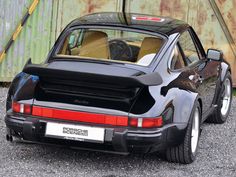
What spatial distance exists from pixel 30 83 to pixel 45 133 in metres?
0.58

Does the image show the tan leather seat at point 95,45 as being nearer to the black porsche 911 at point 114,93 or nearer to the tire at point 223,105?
the black porsche 911 at point 114,93

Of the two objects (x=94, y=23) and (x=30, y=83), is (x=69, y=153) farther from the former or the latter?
(x=94, y=23)

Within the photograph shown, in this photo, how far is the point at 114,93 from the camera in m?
5.65

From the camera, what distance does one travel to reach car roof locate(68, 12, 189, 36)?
21.2ft

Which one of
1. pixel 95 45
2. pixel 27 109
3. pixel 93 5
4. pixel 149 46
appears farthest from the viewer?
pixel 93 5

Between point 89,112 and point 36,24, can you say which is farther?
point 36,24

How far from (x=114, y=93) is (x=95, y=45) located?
0.96 meters

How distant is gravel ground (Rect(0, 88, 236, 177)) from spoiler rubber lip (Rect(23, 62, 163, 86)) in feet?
3.02

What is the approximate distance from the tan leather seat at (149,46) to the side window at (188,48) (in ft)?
1.29

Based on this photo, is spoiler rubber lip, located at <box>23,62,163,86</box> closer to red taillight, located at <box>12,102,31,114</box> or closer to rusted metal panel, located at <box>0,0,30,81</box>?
red taillight, located at <box>12,102,31,114</box>

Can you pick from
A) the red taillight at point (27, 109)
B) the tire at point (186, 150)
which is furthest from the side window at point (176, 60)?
the red taillight at point (27, 109)

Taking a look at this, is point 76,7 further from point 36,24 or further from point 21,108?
point 21,108

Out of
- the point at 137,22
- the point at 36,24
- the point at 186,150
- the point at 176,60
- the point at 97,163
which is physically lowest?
the point at 97,163

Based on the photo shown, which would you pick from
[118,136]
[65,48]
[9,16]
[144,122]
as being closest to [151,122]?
[144,122]
